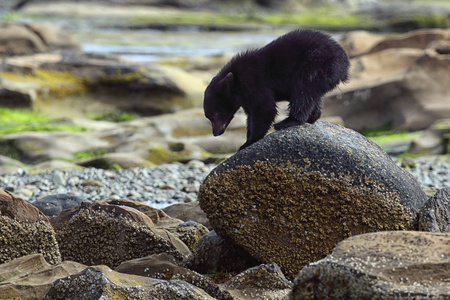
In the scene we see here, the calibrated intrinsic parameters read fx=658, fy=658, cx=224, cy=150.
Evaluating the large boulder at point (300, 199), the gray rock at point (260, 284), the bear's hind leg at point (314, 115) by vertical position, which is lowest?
the gray rock at point (260, 284)

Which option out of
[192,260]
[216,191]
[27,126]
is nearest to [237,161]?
[216,191]

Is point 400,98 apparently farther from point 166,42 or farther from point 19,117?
point 166,42

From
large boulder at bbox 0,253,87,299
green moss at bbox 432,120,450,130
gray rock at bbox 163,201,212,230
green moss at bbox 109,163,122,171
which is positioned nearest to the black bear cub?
gray rock at bbox 163,201,212,230

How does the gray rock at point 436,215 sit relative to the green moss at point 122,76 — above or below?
above

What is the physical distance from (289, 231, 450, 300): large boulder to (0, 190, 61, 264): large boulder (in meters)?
3.13

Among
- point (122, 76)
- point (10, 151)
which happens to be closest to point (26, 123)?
point (10, 151)

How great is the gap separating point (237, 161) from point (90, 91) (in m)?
13.6

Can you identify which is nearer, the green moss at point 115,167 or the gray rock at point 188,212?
the gray rock at point 188,212

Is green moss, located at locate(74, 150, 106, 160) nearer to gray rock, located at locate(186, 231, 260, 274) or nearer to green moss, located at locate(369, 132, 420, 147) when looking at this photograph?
green moss, located at locate(369, 132, 420, 147)

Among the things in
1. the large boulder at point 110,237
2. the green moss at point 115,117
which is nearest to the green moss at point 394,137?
the green moss at point 115,117

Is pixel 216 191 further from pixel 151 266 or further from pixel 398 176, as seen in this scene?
pixel 398 176

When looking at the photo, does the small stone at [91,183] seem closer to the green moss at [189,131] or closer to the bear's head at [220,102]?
the green moss at [189,131]

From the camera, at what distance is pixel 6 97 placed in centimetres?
1738

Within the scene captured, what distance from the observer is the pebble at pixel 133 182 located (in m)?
9.89
